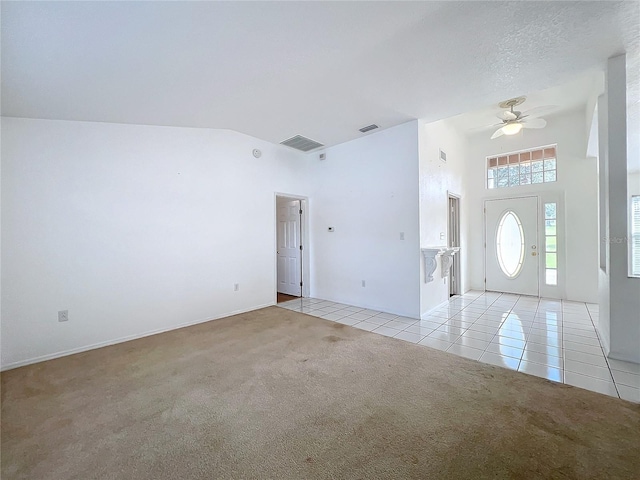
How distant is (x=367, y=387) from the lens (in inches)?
85.9

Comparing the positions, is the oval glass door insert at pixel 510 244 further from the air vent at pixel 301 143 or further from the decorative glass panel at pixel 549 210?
the air vent at pixel 301 143

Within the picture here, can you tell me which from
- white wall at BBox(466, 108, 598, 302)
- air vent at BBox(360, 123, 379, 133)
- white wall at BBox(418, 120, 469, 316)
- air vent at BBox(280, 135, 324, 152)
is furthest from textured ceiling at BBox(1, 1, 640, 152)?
white wall at BBox(466, 108, 598, 302)

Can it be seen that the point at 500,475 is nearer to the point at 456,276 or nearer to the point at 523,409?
the point at 523,409

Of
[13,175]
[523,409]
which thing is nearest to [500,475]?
[523,409]

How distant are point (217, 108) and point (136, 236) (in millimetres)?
1926

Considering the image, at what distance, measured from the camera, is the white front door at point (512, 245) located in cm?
523

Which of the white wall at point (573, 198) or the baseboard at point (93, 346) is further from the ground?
the white wall at point (573, 198)

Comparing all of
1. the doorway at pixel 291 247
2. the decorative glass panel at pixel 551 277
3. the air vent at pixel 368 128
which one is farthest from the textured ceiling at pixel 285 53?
the decorative glass panel at pixel 551 277

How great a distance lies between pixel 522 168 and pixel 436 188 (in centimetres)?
246

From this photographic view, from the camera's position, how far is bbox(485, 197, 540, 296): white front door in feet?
17.1

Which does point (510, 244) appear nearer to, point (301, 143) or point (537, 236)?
point (537, 236)

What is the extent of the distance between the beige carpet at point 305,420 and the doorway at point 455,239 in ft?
10.3

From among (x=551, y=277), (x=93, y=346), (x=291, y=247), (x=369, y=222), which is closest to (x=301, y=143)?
(x=369, y=222)

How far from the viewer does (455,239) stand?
18.0 feet
